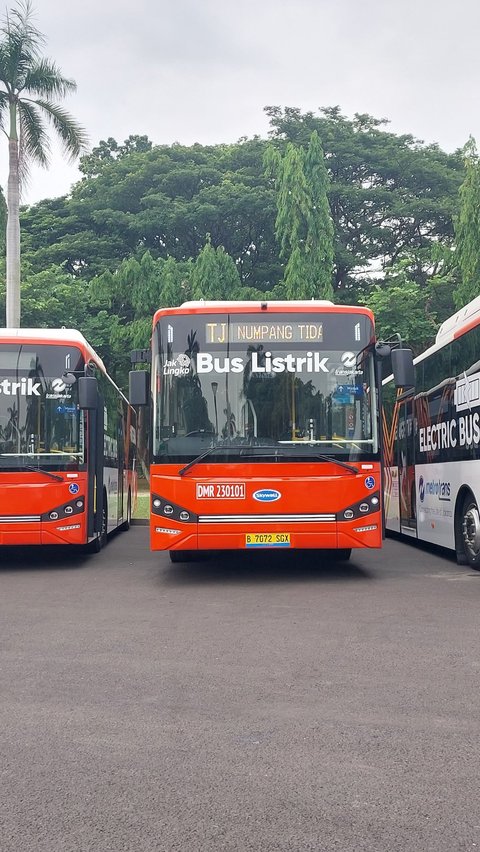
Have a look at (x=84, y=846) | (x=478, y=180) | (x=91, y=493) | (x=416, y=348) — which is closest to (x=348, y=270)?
(x=416, y=348)

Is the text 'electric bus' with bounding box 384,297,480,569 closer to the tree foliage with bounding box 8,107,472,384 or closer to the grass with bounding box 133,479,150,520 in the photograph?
the grass with bounding box 133,479,150,520

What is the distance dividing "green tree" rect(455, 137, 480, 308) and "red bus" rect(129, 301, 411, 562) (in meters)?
20.0

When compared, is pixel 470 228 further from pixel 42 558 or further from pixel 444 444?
pixel 42 558

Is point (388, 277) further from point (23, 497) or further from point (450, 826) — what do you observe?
point (450, 826)

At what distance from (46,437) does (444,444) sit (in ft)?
17.7

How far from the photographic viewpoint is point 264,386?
10719 millimetres

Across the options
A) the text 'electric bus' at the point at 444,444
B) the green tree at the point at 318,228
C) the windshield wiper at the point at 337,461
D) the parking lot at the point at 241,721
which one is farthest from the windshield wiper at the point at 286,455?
the green tree at the point at 318,228

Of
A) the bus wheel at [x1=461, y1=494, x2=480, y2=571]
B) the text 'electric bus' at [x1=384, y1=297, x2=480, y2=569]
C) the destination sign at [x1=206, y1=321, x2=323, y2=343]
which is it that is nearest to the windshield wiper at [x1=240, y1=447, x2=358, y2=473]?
the destination sign at [x1=206, y1=321, x2=323, y2=343]

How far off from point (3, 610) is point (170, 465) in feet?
8.74

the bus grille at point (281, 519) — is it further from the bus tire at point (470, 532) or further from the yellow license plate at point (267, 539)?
the bus tire at point (470, 532)

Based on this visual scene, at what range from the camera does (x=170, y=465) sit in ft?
34.7

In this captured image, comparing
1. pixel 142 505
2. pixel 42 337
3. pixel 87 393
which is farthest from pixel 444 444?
pixel 142 505

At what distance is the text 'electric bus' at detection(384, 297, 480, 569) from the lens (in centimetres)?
1131

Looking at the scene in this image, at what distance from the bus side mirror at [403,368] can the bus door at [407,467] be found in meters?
4.22
